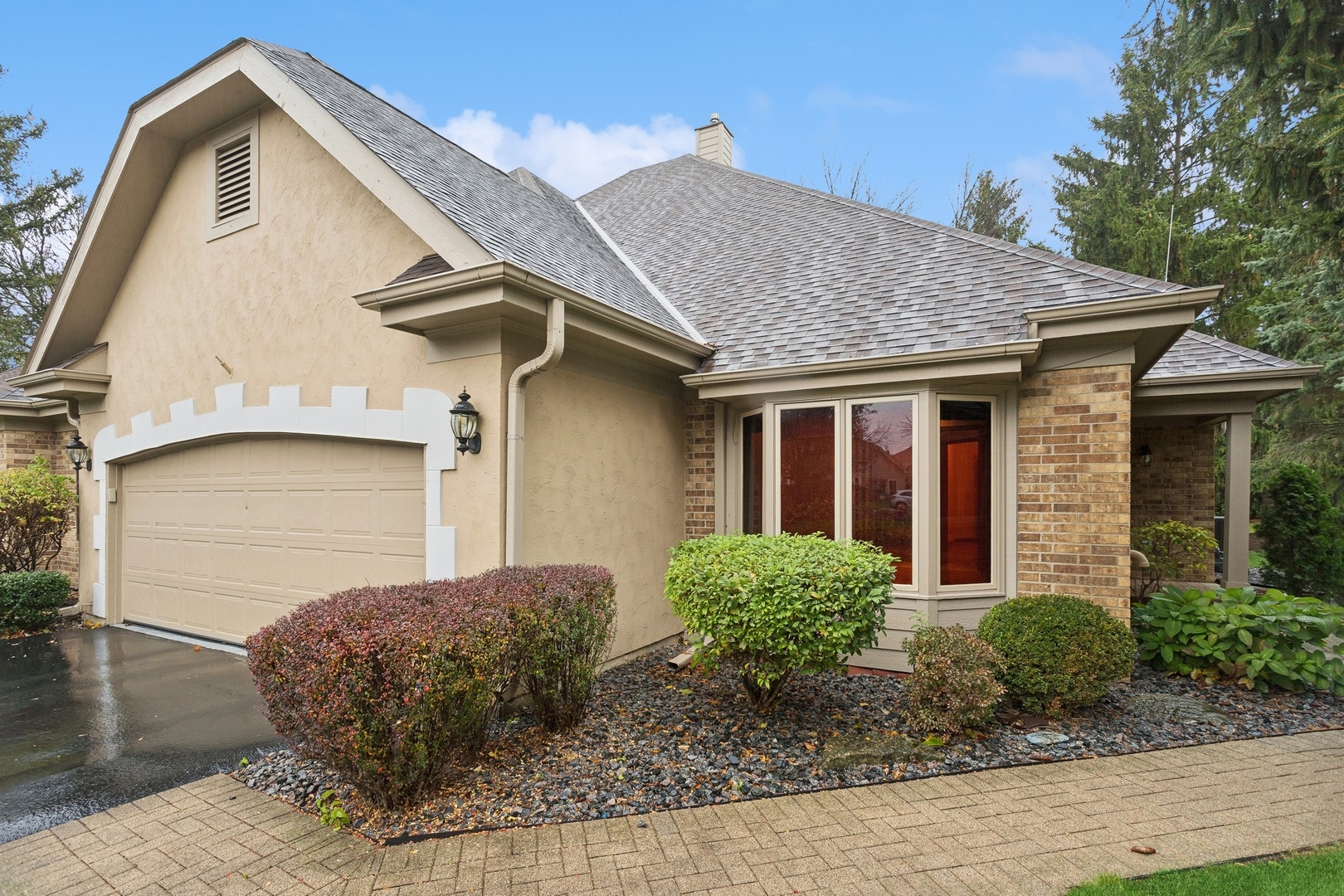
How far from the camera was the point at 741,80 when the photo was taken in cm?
1772

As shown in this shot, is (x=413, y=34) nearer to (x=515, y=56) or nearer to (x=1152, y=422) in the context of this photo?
(x=515, y=56)

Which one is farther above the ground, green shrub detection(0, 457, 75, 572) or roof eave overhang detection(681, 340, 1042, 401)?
roof eave overhang detection(681, 340, 1042, 401)

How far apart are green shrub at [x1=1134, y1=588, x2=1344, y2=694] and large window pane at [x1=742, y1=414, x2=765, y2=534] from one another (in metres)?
3.67

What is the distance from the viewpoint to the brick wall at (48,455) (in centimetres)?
977

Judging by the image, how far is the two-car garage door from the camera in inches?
233

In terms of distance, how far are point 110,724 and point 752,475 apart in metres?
5.72

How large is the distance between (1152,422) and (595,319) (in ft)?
27.7

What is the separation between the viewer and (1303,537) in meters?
10.1

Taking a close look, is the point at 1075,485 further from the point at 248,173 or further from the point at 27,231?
the point at 27,231

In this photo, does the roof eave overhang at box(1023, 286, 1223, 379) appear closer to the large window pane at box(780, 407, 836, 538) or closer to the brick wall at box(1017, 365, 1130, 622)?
the brick wall at box(1017, 365, 1130, 622)

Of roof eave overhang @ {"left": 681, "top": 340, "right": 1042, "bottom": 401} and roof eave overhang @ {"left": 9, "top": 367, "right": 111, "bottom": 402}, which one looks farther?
roof eave overhang @ {"left": 9, "top": 367, "right": 111, "bottom": 402}

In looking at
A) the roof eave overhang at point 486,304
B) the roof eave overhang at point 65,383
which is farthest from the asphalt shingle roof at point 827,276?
the roof eave overhang at point 65,383

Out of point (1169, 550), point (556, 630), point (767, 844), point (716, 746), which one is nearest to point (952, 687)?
point (716, 746)

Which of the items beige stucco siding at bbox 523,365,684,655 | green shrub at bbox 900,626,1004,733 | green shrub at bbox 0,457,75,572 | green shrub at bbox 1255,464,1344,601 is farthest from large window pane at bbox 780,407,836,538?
green shrub at bbox 0,457,75,572
